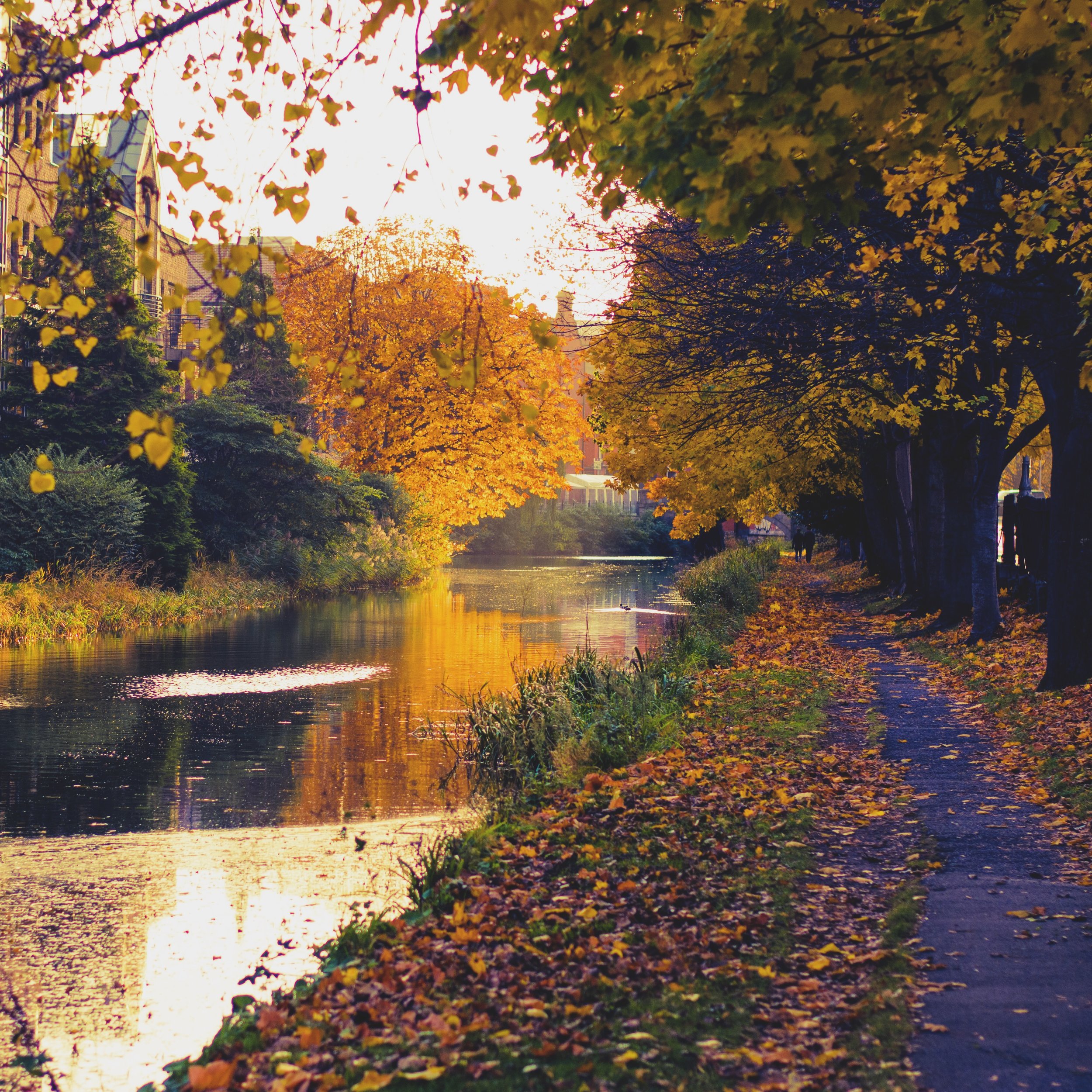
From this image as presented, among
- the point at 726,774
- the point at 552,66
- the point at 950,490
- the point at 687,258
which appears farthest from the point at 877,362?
the point at 552,66

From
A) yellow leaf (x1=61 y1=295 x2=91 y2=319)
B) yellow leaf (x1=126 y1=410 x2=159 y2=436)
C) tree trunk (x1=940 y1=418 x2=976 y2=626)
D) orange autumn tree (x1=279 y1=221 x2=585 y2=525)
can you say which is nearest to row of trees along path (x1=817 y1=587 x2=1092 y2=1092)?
yellow leaf (x1=126 y1=410 x2=159 y2=436)

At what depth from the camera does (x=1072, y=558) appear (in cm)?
1366

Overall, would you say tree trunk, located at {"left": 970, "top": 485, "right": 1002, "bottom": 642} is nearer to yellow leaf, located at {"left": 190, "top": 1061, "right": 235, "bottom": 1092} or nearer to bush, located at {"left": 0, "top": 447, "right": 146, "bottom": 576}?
yellow leaf, located at {"left": 190, "top": 1061, "right": 235, "bottom": 1092}

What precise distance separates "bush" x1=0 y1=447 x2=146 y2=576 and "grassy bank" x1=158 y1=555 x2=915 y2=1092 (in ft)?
68.0

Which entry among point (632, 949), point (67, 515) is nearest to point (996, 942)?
point (632, 949)

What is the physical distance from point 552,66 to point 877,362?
455 inches

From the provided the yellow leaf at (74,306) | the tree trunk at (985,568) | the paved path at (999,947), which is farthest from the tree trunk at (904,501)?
the yellow leaf at (74,306)

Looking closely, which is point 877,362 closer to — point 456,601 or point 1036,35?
point 1036,35

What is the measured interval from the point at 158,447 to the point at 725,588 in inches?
999

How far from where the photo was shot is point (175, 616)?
31.0 meters

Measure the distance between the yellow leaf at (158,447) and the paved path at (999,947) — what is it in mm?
3632

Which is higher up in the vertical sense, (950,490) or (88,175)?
(88,175)

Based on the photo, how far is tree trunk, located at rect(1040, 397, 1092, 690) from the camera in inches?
533

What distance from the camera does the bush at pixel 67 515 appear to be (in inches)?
1132
